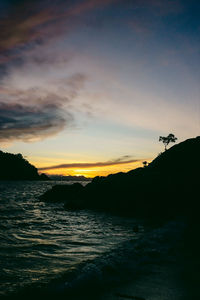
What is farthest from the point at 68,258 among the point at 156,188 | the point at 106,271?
the point at 156,188

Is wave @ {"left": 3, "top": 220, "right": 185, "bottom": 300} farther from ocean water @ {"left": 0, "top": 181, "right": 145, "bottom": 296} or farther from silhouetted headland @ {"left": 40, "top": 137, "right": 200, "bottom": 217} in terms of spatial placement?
silhouetted headland @ {"left": 40, "top": 137, "right": 200, "bottom": 217}

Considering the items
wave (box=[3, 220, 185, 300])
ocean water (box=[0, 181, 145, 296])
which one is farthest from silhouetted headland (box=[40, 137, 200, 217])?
wave (box=[3, 220, 185, 300])

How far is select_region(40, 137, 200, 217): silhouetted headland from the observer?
26.5 m

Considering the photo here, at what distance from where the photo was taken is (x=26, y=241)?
10742 millimetres

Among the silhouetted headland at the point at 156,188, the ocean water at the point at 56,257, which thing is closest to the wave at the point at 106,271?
the ocean water at the point at 56,257

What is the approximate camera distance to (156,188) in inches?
1118

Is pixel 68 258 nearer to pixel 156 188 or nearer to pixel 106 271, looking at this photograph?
pixel 106 271

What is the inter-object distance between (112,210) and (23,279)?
72.7 ft

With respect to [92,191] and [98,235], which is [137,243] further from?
[92,191]

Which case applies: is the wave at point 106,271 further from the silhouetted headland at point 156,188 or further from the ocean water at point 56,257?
the silhouetted headland at point 156,188

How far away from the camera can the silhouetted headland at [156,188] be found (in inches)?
1045

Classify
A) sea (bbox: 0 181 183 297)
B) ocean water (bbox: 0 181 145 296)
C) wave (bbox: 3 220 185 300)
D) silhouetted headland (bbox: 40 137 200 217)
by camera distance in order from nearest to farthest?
wave (bbox: 3 220 185 300) → sea (bbox: 0 181 183 297) → ocean water (bbox: 0 181 145 296) → silhouetted headland (bbox: 40 137 200 217)

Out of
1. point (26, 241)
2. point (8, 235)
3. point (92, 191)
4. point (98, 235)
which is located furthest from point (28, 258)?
point (92, 191)

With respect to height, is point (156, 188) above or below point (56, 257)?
above
